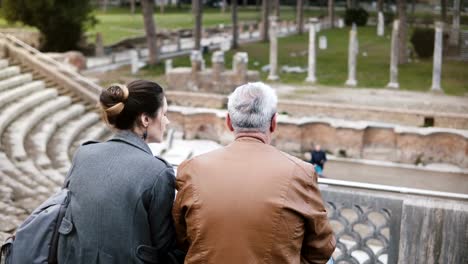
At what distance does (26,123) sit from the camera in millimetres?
10875

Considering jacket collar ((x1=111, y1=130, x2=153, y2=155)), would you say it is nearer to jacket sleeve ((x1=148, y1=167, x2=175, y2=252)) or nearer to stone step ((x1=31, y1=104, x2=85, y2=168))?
jacket sleeve ((x1=148, y1=167, x2=175, y2=252))

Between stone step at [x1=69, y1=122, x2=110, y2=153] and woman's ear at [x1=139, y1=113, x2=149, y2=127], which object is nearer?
woman's ear at [x1=139, y1=113, x2=149, y2=127]

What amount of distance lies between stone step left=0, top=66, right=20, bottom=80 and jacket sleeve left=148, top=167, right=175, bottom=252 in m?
11.5

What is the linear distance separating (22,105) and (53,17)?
46.3 feet

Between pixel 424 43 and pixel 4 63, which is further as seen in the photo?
pixel 424 43

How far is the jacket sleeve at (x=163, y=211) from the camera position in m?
2.56

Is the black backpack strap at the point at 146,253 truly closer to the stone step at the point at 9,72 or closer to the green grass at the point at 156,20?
the stone step at the point at 9,72

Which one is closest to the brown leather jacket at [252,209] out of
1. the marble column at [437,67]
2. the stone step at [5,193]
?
the stone step at [5,193]

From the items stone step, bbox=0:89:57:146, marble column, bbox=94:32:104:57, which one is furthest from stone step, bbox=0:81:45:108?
marble column, bbox=94:32:104:57

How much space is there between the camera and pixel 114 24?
132 feet

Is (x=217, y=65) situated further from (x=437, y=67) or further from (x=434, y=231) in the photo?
(x=434, y=231)

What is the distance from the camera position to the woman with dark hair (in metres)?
2.56

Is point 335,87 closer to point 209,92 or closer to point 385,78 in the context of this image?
point 385,78

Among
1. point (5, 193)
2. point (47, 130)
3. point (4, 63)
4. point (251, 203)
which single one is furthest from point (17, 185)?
point (4, 63)
